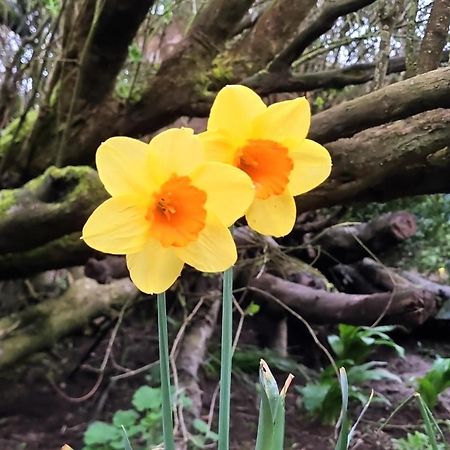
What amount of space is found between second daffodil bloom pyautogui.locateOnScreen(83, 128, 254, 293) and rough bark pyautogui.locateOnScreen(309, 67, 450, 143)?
421mm

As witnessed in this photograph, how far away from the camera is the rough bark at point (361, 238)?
9.24 feet

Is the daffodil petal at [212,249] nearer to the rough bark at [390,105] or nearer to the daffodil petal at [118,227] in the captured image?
the daffodil petal at [118,227]

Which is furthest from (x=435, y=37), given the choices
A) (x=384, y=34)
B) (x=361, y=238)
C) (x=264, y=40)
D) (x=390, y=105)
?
(x=361, y=238)

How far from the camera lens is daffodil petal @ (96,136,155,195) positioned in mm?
516

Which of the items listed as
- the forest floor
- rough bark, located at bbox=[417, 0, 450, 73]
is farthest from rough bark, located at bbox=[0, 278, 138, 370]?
rough bark, located at bbox=[417, 0, 450, 73]

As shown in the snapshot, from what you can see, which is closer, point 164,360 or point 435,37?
point 164,360

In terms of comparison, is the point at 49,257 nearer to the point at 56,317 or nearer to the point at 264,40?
the point at 56,317

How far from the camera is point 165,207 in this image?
537 millimetres

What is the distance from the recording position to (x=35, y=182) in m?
1.59

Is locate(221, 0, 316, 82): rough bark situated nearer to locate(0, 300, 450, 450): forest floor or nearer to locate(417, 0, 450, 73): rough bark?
locate(417, 0, 450, 73): rough bark

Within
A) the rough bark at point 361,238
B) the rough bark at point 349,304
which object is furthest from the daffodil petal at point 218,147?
the rough bark at point 361,238

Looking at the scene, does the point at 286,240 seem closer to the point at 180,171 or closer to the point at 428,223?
the point at 428,223

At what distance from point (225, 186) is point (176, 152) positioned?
0.05 meters

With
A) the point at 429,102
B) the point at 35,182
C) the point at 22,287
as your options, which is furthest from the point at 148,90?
the point at 429,102
